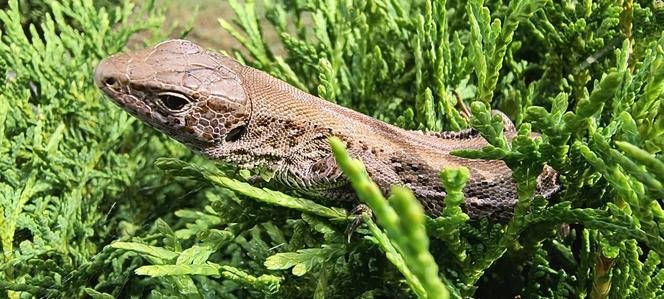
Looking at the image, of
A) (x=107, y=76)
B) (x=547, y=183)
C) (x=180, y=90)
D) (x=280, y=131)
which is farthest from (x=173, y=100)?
(x=547, y=183)

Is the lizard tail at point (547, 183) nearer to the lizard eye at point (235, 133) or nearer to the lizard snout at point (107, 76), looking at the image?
the lizard eye at point (235, 133)

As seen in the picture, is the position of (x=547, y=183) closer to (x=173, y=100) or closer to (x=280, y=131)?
(x=280, y=131)

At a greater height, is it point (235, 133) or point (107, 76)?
point (107, 76)

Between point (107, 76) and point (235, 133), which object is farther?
point (235, 133)

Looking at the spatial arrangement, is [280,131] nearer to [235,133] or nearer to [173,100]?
[235,133]

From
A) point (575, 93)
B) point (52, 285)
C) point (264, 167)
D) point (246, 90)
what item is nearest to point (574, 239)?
point (575, 93)

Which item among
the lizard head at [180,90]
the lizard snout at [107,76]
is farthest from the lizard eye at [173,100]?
the lizard snout at [107,76]
